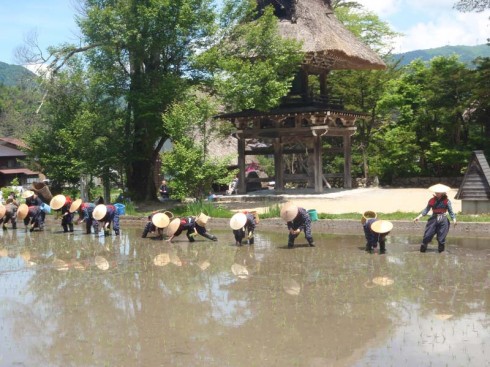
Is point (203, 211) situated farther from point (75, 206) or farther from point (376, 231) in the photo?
point (376, 231)

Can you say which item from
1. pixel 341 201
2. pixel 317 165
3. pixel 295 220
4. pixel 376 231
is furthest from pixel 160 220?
pixel 317 165

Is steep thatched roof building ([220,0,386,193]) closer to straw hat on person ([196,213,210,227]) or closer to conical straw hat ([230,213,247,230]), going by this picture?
straw hat on person ([196,213,210,227])

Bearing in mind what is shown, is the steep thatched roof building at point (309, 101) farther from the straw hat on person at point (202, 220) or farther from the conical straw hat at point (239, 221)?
the conical straw hat at point (239, 221)

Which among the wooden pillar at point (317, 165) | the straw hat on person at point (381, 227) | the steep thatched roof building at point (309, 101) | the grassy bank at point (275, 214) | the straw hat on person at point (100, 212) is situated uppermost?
the steep thatched roof building at point (309, 101)

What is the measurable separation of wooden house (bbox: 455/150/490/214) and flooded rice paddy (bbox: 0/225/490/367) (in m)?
2.69

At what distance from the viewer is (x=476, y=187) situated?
51.5 ft

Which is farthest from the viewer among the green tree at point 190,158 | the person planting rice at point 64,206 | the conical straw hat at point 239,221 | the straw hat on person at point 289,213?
the green tree at point 190,158

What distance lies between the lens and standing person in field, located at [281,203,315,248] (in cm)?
1257

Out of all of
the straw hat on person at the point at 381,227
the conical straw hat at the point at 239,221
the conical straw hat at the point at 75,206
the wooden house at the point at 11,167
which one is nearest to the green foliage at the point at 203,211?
the conical straw hat at the point at 75,206

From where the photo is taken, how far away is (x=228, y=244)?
14055mm

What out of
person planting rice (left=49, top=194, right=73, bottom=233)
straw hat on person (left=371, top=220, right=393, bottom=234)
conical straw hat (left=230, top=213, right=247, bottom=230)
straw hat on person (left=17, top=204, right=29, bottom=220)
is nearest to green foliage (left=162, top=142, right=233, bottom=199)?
person planting rice (left=49, top=194, right=73, bottom=233)

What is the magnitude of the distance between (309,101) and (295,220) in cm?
1169

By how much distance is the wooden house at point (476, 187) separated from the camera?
15.5m

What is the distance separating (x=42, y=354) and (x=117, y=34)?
17.4 metres
